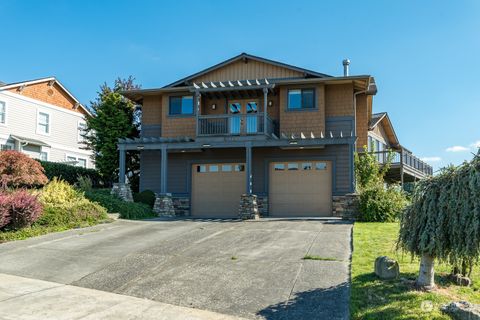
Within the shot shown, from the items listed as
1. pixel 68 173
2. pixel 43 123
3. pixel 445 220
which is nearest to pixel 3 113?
pixel 43 123

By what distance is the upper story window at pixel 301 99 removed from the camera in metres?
20.0

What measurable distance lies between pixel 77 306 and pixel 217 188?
46.6 feet

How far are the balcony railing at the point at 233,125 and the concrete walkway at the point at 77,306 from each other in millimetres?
12485

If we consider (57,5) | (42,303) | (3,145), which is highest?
(57,5)

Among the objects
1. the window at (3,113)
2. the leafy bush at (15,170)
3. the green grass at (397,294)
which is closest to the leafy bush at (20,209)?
the leafy bush at (15,170)

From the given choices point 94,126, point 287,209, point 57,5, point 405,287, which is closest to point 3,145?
point 94,126

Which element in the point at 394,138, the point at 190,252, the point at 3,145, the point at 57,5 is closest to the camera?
the point at 190,252

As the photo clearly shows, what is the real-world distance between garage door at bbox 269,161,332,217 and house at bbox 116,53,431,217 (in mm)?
43

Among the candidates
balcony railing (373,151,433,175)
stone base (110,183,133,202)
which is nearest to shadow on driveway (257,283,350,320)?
stone base (110,183,133,202)

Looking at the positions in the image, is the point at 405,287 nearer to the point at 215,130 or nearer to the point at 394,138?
the point at 215,130

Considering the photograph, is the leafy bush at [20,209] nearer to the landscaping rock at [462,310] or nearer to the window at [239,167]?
the window at [239,167]

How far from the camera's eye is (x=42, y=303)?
6.82 meters

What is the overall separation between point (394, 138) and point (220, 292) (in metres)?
27.0

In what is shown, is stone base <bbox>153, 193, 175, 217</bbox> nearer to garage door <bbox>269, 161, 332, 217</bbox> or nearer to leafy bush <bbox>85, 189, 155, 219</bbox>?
leafy bush <bbox>85, 189, 155, 219</bbox>
